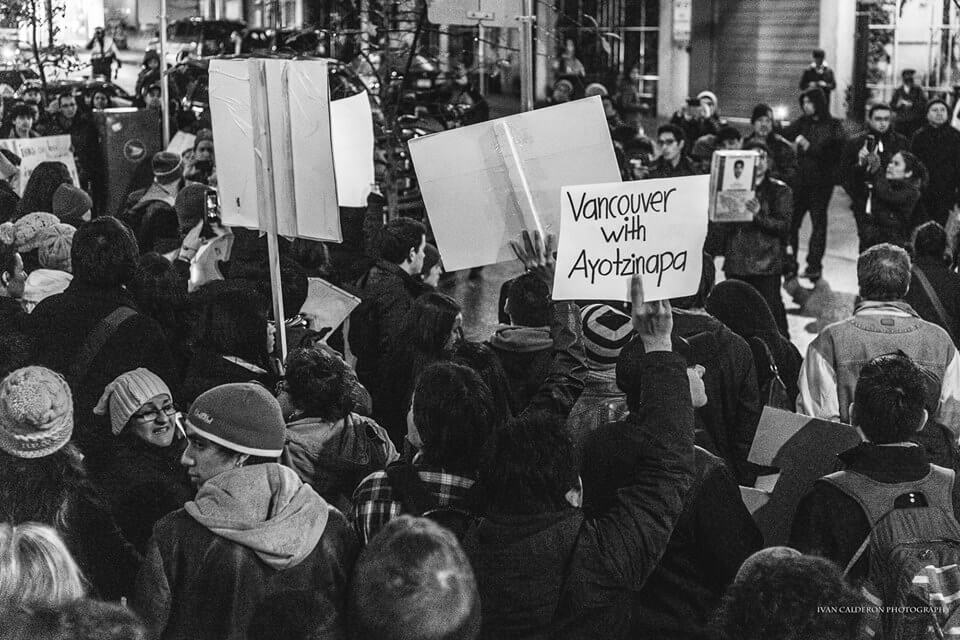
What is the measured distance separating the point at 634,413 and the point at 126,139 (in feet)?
28.8

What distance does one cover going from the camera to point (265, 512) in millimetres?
3117

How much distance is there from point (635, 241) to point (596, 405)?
21.6 inches

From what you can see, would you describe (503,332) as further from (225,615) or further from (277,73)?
(225,615)

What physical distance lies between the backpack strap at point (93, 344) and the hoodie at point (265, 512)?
1.81 m

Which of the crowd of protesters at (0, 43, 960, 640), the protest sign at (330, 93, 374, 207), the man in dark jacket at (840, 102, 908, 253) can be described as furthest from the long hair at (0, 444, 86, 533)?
the man in dark jacket at (840, 102, 908, 253)

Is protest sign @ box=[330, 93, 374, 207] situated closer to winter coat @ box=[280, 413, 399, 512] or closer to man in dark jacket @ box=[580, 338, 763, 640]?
winter coat @ box=[280, 413, 399, 512]

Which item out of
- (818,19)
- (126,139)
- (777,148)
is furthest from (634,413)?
(818,19)

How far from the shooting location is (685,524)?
344 centimetres

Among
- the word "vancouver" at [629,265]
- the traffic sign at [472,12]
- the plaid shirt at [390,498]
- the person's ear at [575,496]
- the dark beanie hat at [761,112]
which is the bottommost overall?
the plaid shirt at [390,498]

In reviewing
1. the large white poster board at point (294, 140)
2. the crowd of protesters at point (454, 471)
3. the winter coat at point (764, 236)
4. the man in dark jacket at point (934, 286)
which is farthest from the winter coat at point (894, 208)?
the large white poster board at point (294, 140)

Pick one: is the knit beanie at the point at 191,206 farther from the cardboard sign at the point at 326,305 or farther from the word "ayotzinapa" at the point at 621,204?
the word "ayotzinapa" at the point at 621,204

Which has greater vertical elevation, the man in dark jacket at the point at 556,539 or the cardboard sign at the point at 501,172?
the cardboard sign at the point at 501,172

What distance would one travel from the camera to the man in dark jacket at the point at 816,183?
39.9ft

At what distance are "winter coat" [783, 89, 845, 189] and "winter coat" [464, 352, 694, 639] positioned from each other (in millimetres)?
9535
